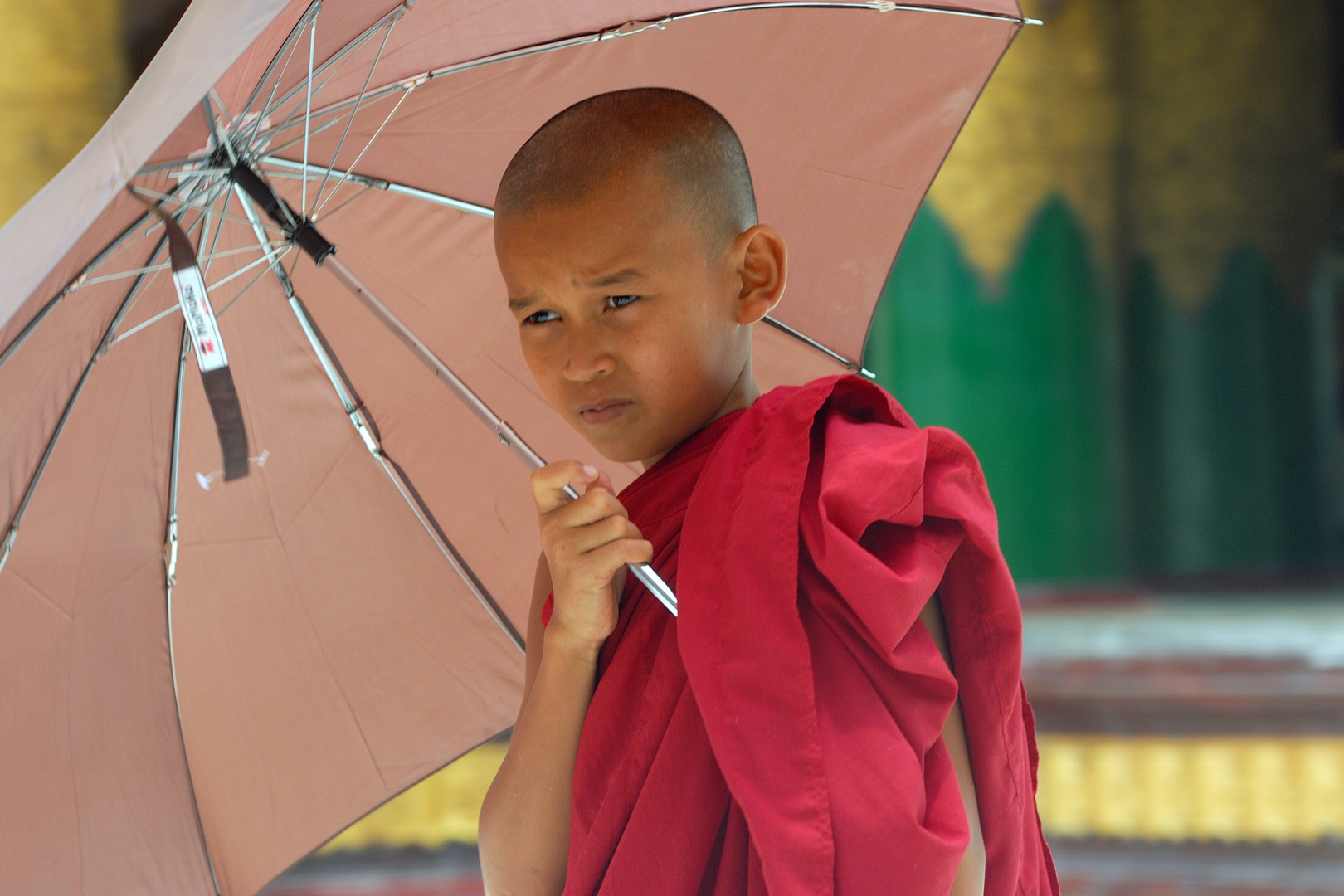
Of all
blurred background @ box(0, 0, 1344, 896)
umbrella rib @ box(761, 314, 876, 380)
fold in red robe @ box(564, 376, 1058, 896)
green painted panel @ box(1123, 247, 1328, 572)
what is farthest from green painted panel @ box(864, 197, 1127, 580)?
fold in red robe @ box(564, 376, 1058, 896)

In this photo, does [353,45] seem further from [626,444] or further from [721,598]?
[721,598]

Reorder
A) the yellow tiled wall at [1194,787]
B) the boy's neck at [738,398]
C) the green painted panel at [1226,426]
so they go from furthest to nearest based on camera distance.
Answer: the green painted panel at [1226,426] → the yellow tiled wall at [1194,787] → the boy's neck at [738,398]

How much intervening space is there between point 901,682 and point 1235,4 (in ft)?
11.5

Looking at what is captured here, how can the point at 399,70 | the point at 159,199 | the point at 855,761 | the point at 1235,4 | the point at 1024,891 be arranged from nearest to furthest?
1. the point at 855,761
2. the point at 1024,891
3. the point at 159,199
4. the point at 399,70
5. the point at 1235,4

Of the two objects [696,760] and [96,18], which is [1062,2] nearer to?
[96,18]

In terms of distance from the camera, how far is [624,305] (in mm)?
962

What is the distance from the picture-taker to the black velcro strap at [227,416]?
3.54 feet

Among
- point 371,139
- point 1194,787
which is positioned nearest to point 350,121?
point 371,139

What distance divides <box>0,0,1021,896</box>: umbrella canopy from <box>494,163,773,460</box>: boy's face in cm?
37

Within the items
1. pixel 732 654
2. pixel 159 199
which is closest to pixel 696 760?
pixel 732 654

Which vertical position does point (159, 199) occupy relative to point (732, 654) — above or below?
above

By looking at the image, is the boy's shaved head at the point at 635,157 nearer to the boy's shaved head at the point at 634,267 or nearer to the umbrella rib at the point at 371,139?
the boy's shaved head at the point at 634,267

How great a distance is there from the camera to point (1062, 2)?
3609mm

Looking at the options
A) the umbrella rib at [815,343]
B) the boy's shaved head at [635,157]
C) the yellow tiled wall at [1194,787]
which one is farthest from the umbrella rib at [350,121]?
the yellow tiled wall at [1194,787]
